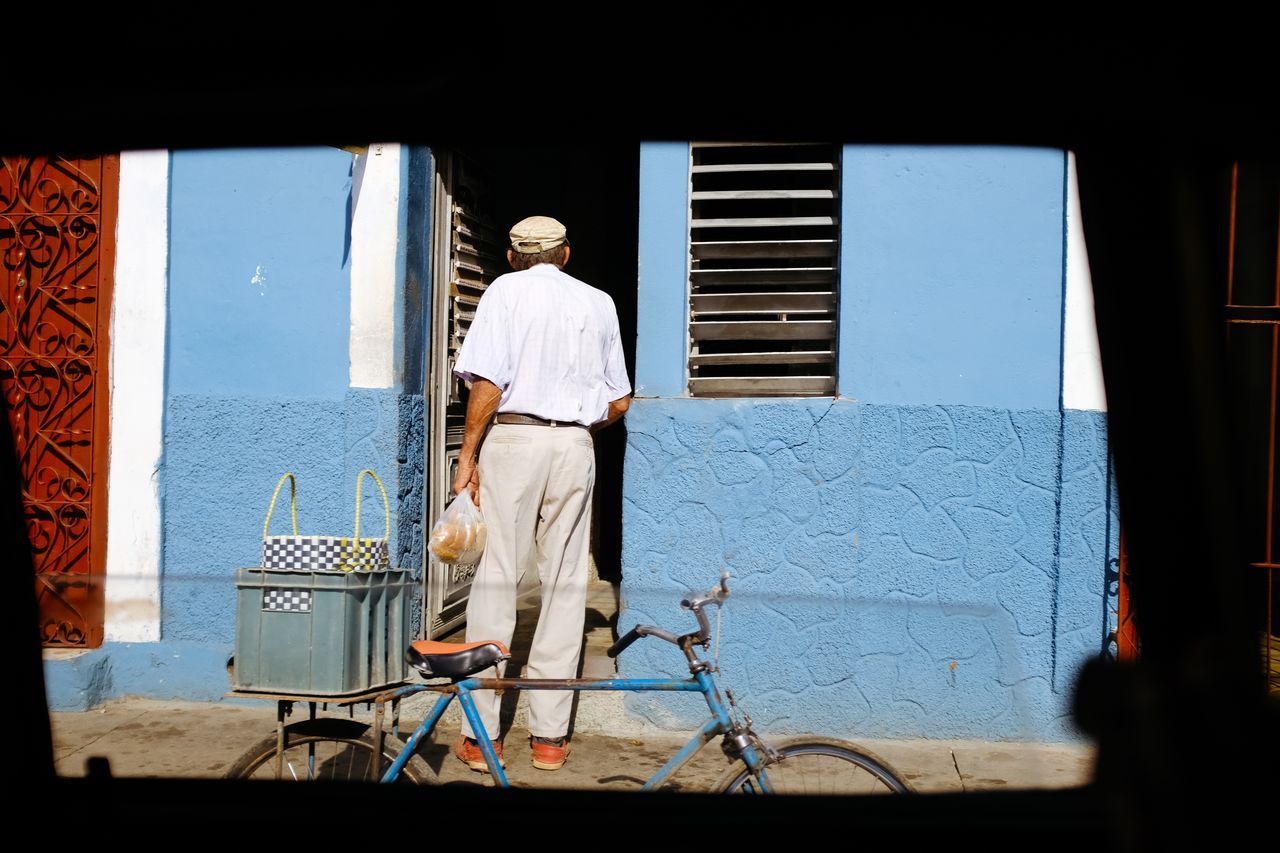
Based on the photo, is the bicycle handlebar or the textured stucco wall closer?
the bicycle handlebar

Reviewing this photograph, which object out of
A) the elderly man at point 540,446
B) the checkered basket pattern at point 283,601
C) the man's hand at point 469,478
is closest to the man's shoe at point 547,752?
the elderly man at point 540,446

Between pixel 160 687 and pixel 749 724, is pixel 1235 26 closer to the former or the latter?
pixel 749 724

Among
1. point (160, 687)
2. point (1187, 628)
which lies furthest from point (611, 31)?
point (160, 687)

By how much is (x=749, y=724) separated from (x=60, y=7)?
255 cm

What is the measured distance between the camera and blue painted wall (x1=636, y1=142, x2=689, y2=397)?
5.30 metres

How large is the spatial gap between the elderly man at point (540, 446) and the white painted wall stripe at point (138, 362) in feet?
5.86

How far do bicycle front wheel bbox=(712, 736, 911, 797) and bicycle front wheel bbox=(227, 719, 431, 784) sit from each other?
3.41 feet

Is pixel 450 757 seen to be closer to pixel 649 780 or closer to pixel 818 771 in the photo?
pixel 649 780

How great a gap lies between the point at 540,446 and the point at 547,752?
→ 1163 mm

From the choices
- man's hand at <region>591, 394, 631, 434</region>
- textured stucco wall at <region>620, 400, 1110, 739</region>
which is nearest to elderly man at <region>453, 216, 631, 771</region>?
man's hand at <region>591, 394, 631, 434</region>

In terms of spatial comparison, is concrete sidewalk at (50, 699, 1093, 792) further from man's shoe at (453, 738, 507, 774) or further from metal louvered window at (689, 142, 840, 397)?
metal louvered window at (689, 142, 840, 397)

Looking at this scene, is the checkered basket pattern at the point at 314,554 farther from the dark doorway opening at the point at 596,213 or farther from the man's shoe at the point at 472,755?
the dark doorway opening at the point at 596,213

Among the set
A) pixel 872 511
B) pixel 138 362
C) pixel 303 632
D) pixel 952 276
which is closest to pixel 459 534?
pixel 303 632

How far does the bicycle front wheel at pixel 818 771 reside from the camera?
10.2ft
